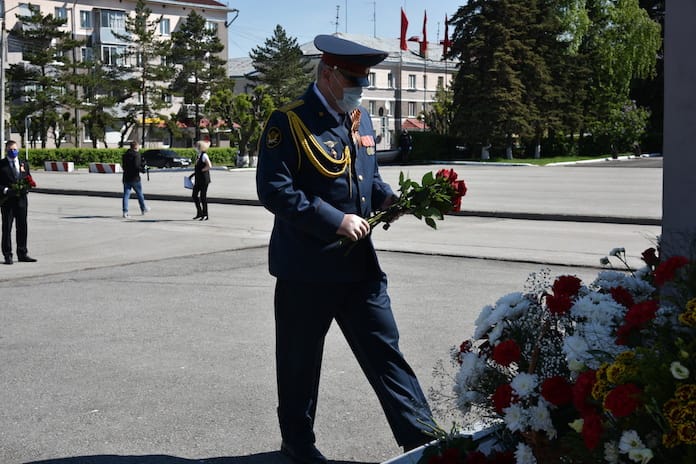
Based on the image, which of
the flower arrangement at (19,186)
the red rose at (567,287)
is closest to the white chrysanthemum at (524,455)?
the red rose at (567,287)

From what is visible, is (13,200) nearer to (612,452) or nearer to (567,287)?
(567,287)

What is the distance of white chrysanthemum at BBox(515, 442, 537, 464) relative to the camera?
237 centimetres

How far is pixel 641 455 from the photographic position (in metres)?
1.97

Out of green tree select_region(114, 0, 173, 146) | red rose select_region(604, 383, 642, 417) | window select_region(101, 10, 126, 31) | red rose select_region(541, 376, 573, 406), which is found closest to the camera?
red rose select_region(604, 383, 642, 417)

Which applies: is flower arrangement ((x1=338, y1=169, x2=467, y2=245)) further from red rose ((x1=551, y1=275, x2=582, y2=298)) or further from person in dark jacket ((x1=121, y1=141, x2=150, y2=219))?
person in dark jacket ((x1=121, y1=141, x2=150, y2=219))

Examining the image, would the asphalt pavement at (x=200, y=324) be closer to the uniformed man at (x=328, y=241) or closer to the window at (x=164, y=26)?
the uniformed man at (x=328, y=241)

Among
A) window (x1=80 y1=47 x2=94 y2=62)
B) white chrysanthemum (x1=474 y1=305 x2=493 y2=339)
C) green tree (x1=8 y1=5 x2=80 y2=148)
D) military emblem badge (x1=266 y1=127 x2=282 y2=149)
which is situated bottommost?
white chrysanthemum (x1=474 y1=305 x2=493 y2=339)

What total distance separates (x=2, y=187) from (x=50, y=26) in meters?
61.4

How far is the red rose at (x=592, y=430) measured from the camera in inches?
81.1

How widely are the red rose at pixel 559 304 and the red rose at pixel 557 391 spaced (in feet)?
0.89

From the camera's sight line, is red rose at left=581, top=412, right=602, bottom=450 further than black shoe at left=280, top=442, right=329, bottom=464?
No

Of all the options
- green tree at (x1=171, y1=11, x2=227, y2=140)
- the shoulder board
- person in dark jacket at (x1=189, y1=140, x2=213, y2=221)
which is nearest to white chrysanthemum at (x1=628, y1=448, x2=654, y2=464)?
the shoulder board

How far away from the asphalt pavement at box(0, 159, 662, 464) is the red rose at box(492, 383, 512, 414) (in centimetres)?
76

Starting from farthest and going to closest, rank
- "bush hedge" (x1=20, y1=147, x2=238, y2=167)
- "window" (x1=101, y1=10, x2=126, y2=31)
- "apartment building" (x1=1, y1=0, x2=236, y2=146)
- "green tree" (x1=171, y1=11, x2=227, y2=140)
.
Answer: "window" (x1=101, y1=10, x2=126, y2=31) → "apartment building" (x1=1, y1=0, x2=236, y2=146) → "green tree" (x1=171, y1=11, x2=227, y2=140) → "bush hedge" (x1=20, y1=147, x2=238, y2=167)
